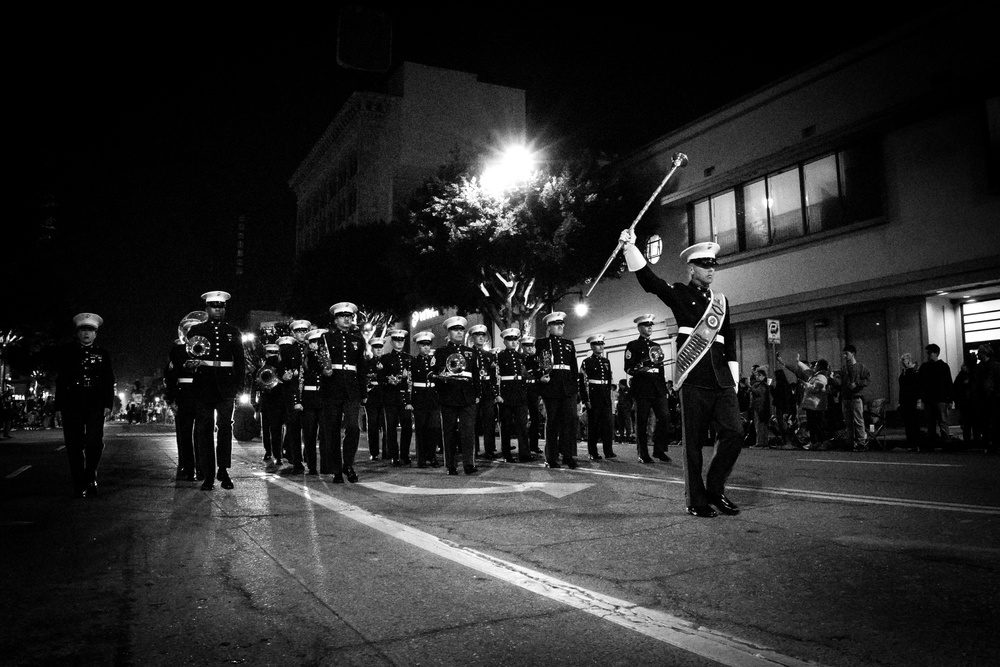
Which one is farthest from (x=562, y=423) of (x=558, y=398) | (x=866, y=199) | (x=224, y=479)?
(x=866, y=199)

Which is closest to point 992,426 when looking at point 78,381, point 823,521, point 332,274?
point 823,521

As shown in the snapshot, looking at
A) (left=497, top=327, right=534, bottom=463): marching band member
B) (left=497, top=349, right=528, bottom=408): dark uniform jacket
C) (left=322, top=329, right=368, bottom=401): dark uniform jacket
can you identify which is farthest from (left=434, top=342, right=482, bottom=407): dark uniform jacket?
(left=497, top=349, right=528, bottom=408): dark uniform jacket

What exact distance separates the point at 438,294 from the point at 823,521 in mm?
25557

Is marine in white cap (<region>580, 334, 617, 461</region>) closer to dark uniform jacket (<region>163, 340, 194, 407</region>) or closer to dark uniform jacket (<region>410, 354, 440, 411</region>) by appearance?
dark uniform jacket (<region>410, 354, 440, 411</region>)

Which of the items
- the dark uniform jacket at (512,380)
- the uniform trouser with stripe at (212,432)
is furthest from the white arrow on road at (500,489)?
the dark uniform jacket at (512,380)

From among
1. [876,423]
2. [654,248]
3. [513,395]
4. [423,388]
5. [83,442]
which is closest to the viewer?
[83,442]

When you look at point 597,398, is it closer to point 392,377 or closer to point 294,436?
point 392,377

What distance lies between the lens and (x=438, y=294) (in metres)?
30.5

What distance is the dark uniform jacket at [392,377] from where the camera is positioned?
45.2 feet

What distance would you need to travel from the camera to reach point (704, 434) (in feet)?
20.2

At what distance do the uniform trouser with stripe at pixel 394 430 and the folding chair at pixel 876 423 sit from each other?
9.97 meters

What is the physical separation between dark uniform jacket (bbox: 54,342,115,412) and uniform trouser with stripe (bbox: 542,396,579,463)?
18.7 feet

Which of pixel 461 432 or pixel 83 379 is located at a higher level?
pixel 83 379

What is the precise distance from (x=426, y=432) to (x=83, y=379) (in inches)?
203
